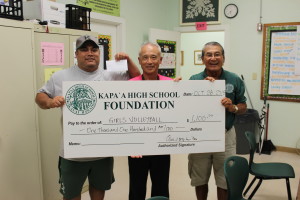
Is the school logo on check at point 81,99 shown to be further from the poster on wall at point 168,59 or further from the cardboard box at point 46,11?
the poster on wall at point 168,59

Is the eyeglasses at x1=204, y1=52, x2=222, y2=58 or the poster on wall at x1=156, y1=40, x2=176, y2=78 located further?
the poster on wall at x1=156, y1=40, x2=176, y2=78

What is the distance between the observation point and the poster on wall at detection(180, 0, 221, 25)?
497 centimetres

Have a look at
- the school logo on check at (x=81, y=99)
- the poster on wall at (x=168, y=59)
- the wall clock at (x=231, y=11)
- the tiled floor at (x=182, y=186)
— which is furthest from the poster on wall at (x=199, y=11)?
the school logo on check at (x=81, y=99)

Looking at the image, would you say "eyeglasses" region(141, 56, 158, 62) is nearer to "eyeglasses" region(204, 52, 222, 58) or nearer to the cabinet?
"eyeglasses" region(204, 52, 222, 58)

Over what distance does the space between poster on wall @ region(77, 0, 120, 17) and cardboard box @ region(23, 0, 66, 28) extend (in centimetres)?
90

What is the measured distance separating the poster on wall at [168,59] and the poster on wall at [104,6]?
1.11m

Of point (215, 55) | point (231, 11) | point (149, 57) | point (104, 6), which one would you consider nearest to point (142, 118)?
point (149, 57)

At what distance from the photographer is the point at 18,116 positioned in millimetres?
2311

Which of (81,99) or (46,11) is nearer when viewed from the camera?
(81,99)

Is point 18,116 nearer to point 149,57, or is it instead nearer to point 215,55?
point 149,57

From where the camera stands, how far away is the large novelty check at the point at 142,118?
1770 mm

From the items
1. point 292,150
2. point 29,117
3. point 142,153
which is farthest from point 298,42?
point 29,117

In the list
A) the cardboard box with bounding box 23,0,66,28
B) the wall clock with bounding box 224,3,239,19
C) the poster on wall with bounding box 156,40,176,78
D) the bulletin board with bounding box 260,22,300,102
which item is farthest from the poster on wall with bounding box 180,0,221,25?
the cardboard box with bounding box 23,0,66,28

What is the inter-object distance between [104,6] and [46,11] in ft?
4.73
